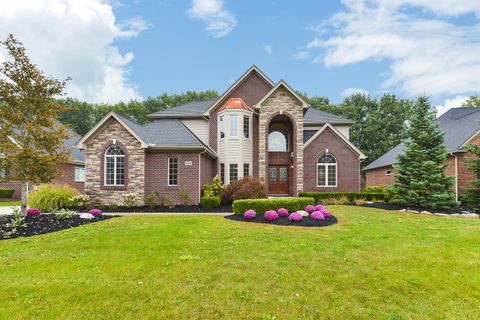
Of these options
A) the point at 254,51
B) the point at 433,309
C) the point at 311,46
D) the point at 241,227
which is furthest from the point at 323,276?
the point at 254,51

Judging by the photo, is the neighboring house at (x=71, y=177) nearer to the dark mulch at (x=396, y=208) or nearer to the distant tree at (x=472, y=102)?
A: the dark mulch at (x=396, y=208)

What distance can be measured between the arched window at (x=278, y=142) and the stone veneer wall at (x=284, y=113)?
2219 mm

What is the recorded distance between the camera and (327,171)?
63.7ft

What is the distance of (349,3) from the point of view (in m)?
12.7

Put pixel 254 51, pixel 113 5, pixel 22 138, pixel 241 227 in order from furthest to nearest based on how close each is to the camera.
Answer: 1. pixel 254 51
2. pixel 113 5
3. pixel 22 138
4. pixel 241 227

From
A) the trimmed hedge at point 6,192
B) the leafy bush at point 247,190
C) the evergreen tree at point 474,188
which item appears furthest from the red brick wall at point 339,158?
the trimmed hedge at point 6,192

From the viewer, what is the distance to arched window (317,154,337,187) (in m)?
19.4

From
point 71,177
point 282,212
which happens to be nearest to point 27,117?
point 282,212

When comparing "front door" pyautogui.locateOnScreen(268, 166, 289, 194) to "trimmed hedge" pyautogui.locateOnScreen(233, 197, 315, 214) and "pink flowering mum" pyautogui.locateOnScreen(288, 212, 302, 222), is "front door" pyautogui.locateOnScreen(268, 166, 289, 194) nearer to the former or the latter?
"trimmed hedge" pyautogui.locateOnScreen(233, 197, 315, 214)

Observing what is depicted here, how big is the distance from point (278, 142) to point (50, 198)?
1515 centimetres

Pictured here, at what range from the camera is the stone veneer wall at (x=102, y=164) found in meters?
15.7

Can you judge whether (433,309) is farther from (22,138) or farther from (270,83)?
(270,83)

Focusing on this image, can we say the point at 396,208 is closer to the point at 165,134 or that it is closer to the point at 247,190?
the point at 247,190

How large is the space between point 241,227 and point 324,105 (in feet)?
129
